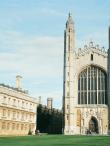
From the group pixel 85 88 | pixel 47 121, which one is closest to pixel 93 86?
pixel 85 88

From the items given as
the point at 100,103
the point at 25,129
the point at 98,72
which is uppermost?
the point at 98,72

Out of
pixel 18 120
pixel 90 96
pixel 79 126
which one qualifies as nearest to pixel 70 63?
pixel 90 96

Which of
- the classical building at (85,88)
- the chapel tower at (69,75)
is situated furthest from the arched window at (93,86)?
the chapel tower at (69,75)

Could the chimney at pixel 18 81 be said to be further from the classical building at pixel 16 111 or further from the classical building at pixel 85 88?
the classical building at pixel 85 88

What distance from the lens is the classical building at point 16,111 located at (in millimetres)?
51078

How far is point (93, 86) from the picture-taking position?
6378 centimetres

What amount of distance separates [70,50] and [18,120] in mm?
16146

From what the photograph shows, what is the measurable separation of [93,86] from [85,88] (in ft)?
4.70

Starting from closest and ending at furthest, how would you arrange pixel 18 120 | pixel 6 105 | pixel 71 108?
pixel 6 105 → pixel 18 120 → pixel 71 108

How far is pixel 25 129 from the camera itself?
2349 inches

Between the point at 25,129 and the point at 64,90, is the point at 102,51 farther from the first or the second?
the point at 25,129

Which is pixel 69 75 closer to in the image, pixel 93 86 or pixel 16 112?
pixel 93 86

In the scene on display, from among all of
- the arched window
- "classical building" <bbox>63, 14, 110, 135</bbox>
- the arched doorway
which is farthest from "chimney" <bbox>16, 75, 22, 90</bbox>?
the arched doorway

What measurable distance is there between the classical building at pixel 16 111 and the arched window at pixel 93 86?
821 centimetres
